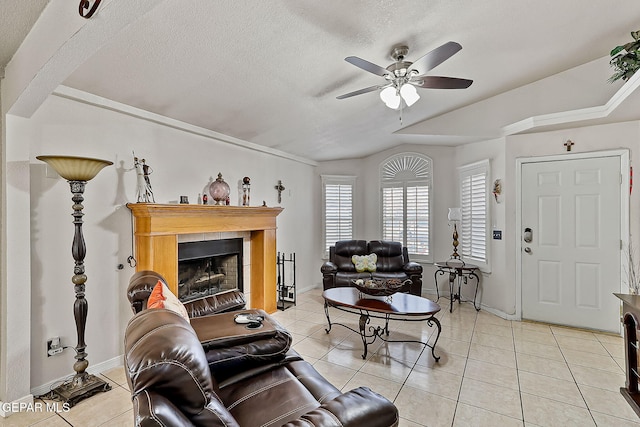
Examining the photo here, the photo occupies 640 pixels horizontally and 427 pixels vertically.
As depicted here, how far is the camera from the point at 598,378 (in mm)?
2723

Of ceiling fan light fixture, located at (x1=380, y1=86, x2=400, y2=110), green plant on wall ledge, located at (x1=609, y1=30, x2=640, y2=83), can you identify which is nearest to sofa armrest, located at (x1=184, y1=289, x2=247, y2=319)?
ceiling fan light fixture, located at (x1=380, y1=86, x2=400, y2=110)

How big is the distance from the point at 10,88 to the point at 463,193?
5520 millimetres

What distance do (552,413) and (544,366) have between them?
32.5 inches

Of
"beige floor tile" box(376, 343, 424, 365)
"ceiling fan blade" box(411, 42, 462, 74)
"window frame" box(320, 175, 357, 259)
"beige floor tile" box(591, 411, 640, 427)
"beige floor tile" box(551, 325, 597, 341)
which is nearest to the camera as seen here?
"ceiling fan blade" box(411, 42, 462, 74)

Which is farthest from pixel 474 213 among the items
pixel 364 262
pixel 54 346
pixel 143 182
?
pixel 54 346

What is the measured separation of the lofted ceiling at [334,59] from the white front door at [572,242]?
76 cm

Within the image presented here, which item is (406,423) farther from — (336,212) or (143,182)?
(336,212)

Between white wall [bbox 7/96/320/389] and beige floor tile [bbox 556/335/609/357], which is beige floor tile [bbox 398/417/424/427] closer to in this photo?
beige floor tile [bbox 556/335/609/357]

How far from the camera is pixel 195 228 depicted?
3.49m

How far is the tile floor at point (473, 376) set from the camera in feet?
7.25

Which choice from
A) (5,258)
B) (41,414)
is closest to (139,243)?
(5,258)

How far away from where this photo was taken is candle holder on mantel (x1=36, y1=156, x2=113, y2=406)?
237cm

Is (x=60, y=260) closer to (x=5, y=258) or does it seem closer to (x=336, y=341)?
(x=5, y=258)

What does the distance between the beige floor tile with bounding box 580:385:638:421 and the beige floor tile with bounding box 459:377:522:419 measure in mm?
512
